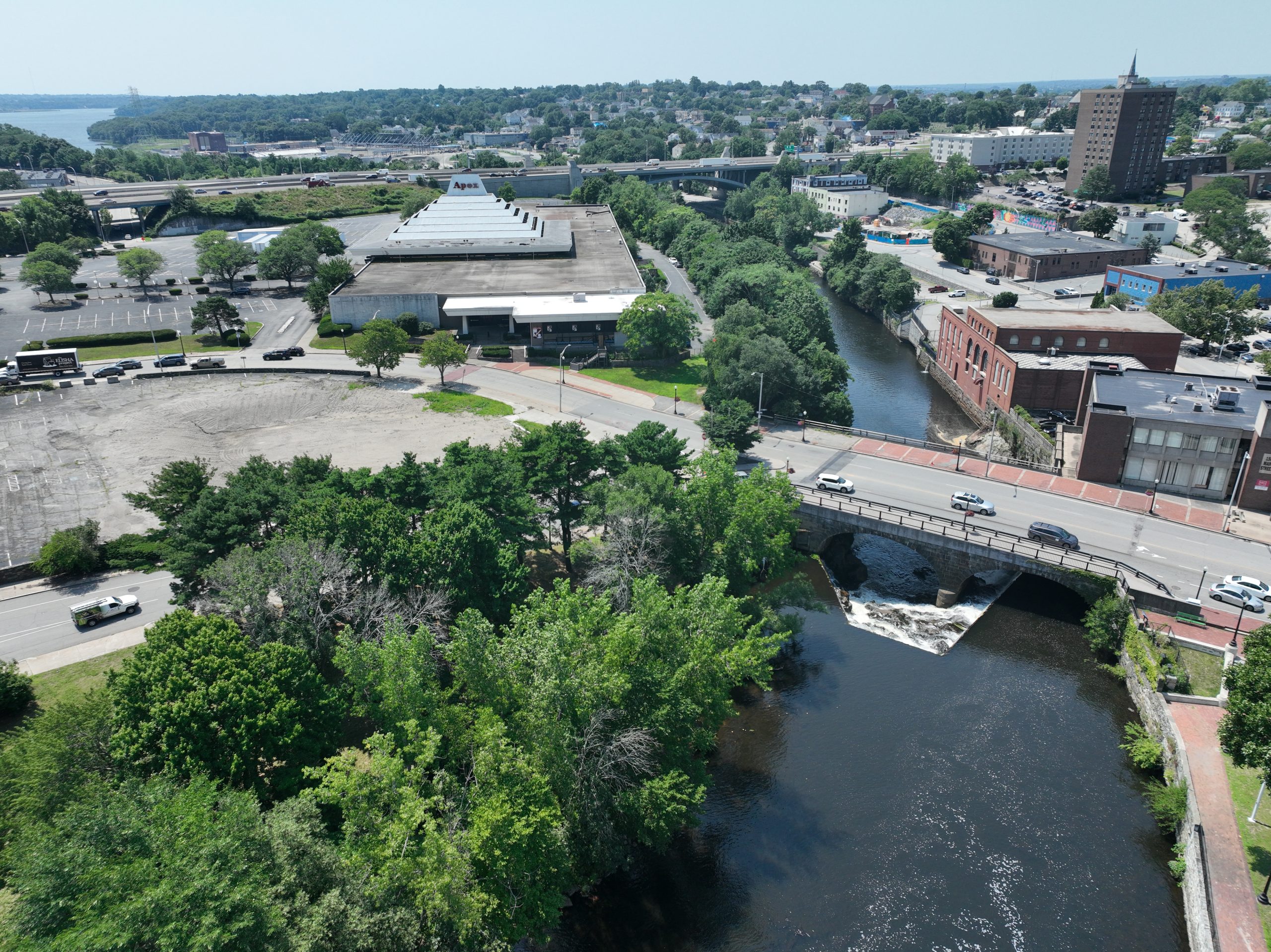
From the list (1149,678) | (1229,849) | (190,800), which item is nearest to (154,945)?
(190,800)

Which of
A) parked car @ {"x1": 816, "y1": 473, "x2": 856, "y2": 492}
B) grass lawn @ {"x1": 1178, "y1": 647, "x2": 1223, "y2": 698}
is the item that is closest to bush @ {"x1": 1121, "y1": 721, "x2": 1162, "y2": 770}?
grass lawn @ {"x1": 1178, "y1": 647, "x2": 1223, "y2": 698}

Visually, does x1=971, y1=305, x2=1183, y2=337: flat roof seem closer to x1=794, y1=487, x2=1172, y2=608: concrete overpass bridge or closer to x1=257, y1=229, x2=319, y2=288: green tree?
x1=794, y1=487, x2=1172, y2=608: concrete overpass bridge

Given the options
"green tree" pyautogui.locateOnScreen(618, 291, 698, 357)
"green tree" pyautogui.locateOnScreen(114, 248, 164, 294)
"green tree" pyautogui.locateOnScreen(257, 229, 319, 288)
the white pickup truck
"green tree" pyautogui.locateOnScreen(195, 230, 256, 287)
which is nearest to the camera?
the white pickup truck

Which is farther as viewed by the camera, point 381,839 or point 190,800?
point 381,839

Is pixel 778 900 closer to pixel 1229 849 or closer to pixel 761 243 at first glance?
pixel 1229 849

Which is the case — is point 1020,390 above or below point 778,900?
above

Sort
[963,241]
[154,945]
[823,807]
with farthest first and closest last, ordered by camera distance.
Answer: [963,241] → [823,807] → [154,945]

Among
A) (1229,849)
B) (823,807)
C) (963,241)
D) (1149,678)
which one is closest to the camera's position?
(1229,849)
